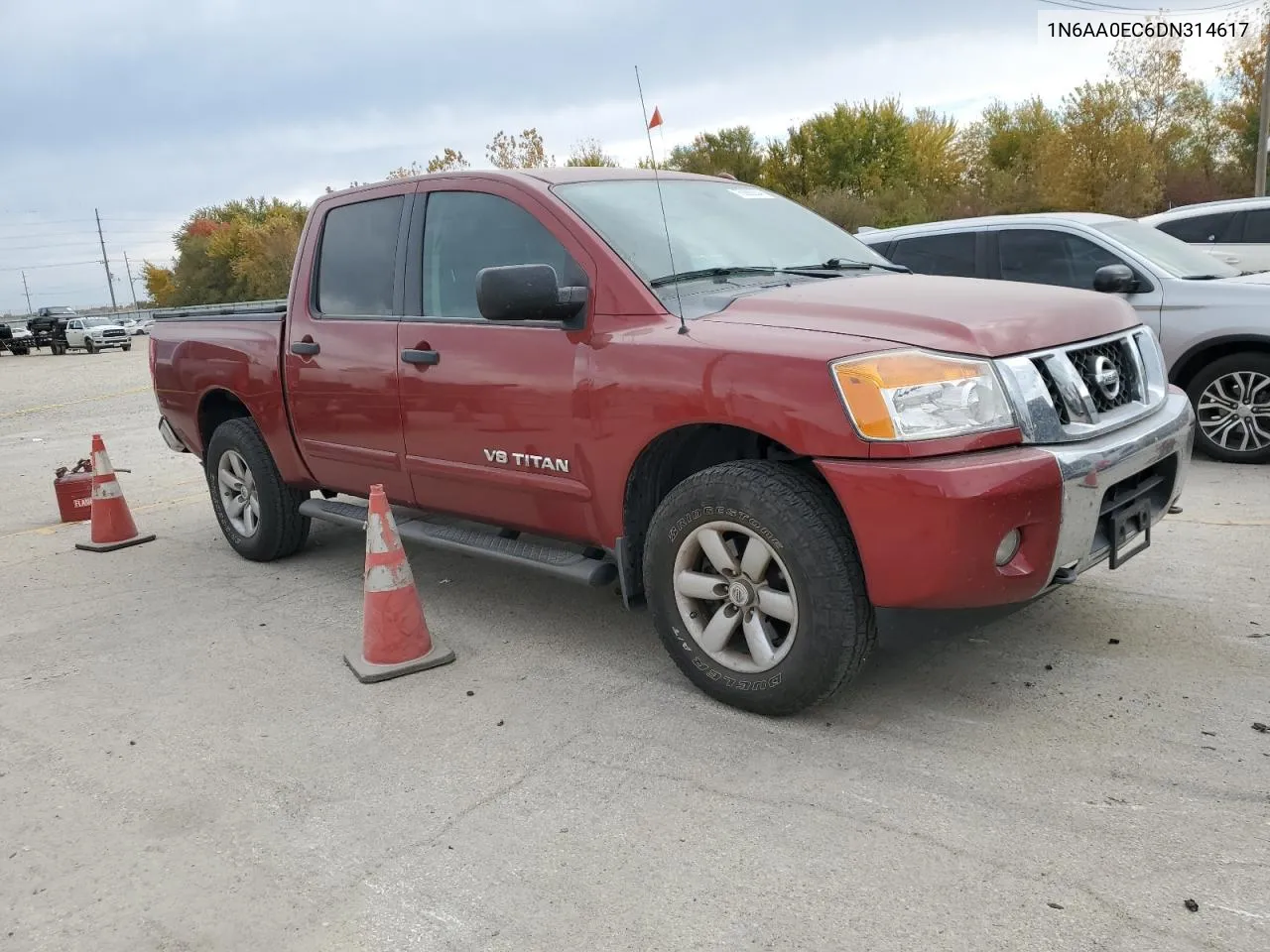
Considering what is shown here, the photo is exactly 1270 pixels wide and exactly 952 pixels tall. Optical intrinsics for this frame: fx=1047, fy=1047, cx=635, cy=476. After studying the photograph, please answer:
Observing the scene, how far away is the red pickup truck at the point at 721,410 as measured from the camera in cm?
301

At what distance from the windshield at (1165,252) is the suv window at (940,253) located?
35.2 inches

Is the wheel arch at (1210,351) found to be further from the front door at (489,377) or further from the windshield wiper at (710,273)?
the front door at (489,377)

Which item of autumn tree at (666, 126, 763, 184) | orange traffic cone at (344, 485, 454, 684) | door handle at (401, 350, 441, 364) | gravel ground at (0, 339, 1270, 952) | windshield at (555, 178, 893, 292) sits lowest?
gravel ground at (0, 339, 1270, 952)

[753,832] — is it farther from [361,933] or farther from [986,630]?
[986,630]

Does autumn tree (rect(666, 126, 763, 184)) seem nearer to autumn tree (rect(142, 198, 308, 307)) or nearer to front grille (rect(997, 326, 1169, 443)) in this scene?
autumn tree (rect(142, 198, 308, 307))

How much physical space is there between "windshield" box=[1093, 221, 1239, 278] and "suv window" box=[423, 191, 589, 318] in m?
5.03

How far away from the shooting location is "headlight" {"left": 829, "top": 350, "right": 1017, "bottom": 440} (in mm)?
2986

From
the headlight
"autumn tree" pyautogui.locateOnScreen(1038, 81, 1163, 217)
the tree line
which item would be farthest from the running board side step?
"autumn tree" pyautogui.locateOnScreen(1038, 81, 1163, 217)

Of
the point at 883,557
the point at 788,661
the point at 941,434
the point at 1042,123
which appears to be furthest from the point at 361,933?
the point at 1042,123

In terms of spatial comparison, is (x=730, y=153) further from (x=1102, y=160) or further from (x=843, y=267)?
(x=843, y=267)

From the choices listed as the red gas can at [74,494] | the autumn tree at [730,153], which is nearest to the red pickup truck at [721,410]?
the red gas can at [74,494]

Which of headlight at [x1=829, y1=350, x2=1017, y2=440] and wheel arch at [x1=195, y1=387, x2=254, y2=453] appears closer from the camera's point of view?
headlight at [x1=829, y1=350, x2=1017, y2=440]

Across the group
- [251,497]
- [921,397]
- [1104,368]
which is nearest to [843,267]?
[1104,368]

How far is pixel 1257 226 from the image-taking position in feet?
30.9
